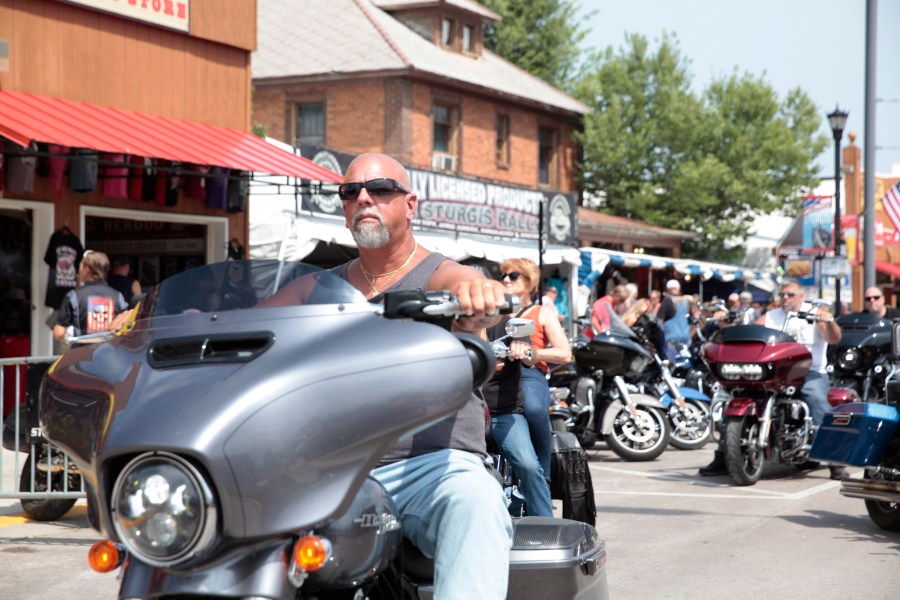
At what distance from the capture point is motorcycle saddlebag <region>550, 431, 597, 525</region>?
6.07 metres

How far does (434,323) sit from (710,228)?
3686 cm

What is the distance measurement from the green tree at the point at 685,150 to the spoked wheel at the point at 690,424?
23984 mm

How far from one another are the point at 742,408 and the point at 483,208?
13.3 meters

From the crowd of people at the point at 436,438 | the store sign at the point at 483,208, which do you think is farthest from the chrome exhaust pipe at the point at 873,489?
the store sign at the point at 483,208

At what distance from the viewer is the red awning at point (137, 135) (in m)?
10.9

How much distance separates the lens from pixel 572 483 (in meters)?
6.06

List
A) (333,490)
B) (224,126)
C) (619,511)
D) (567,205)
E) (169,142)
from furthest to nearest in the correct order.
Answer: (567,205) < (224,126) < (169,142) < (619,511) < (333,490)

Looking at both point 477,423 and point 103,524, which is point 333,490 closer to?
point 103,524

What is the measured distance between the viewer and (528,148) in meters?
34.7

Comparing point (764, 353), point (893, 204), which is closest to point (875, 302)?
point (764, 353)

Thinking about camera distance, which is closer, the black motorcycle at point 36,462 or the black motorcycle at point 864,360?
the black motorcycle at point 36,462

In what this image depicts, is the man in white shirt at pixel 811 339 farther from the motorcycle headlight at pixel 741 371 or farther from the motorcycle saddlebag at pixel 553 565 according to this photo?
the motorcycle saddlebag at pixel 553 565

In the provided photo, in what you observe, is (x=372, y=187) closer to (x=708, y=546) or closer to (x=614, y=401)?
(x=708, y=546)

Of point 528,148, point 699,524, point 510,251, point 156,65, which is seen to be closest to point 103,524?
point 699,524
